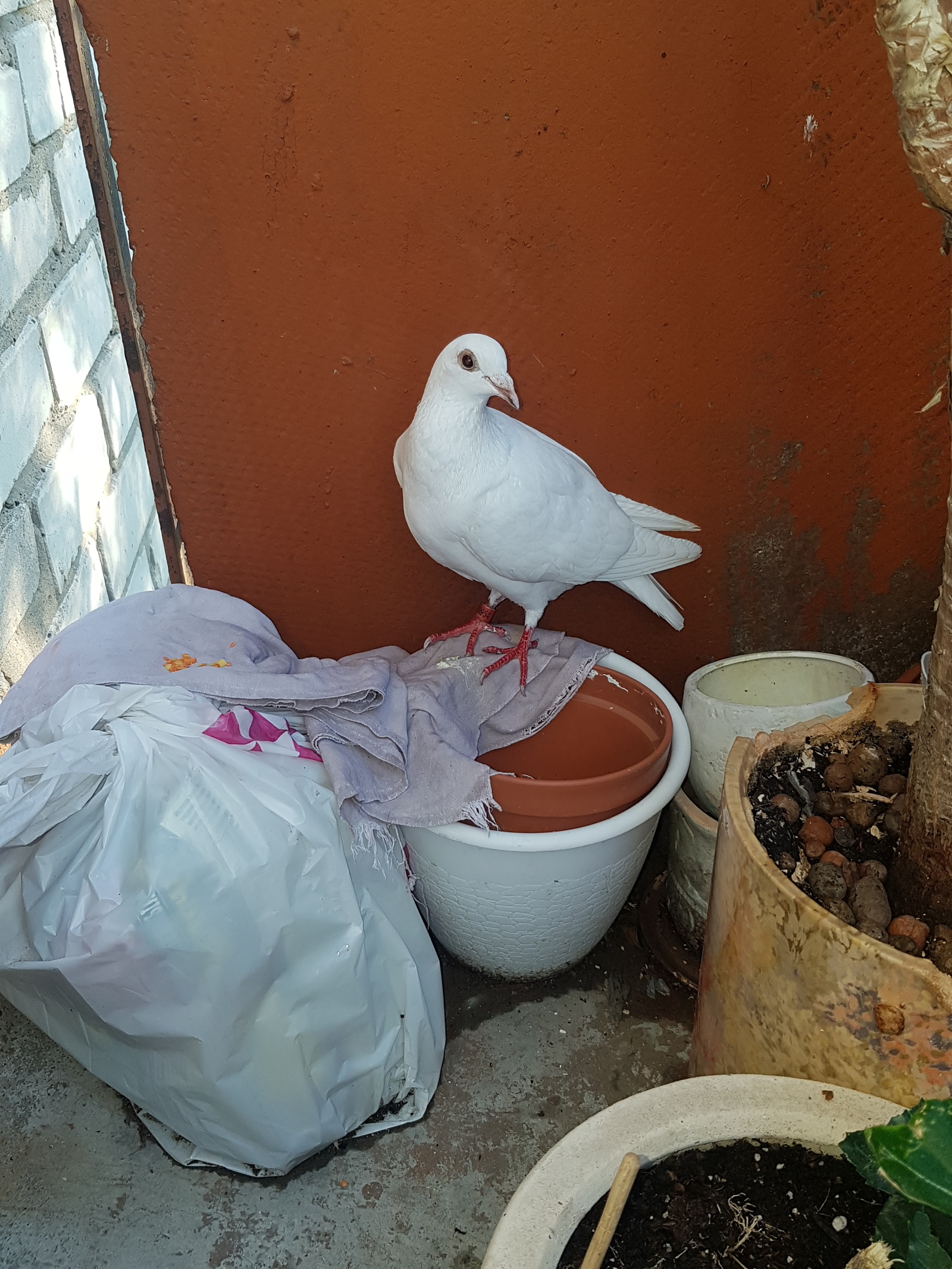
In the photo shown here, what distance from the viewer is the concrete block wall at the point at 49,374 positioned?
172 cm

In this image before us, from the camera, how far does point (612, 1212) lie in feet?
2.79

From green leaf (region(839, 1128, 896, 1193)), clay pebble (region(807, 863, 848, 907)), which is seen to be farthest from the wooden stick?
clay pebble (region(807, 863, 848, 907))

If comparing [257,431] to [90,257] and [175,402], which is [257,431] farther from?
[90,257]

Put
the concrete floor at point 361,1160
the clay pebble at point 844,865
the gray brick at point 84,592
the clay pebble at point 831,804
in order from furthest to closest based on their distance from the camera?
the gray brick at point 84,592 → the concrete floor at point 361,1160 → the clay pebble at point 831,804 → the clay pebble at point 844,865

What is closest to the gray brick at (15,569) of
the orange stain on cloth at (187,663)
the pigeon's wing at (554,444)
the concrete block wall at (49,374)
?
the concrete block wall at (49,374)

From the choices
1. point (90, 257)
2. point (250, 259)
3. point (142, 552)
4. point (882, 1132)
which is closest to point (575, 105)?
point (250, 259)

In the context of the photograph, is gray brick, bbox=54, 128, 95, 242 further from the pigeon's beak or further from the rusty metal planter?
the rusty metal planter

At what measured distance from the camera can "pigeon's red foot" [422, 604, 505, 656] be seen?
1980 millimetres

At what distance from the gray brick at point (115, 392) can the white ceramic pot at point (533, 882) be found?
1359 mm

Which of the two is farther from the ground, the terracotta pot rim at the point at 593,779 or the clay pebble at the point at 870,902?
the clay pebble at the point at 870,902

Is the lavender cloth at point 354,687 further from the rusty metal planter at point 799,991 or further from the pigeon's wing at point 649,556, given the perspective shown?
the rusty metal planter at point 799,991

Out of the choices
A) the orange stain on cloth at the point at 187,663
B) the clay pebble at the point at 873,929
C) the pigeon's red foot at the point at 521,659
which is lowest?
the pigeon's red foot at the point at 521,659

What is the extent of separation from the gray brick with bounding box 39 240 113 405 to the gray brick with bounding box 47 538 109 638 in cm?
35

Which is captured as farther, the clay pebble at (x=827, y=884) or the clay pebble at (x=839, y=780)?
the clay pebble at (x=839, y=780)
